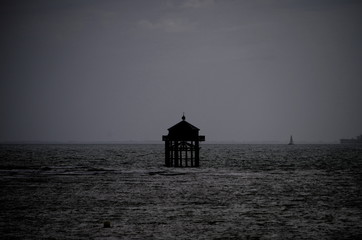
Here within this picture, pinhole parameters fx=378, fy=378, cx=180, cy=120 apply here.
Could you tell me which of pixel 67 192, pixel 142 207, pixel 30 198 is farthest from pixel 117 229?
pixel 67 192

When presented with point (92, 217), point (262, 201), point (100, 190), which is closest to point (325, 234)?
point (262, 201)

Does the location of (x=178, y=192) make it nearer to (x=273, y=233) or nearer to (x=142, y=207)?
(x=142, y=207)

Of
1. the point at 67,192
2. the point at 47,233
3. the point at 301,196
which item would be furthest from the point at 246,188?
the point at 47,233

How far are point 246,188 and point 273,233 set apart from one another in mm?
12215

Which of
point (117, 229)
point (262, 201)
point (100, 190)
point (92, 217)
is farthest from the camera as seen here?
point (100, 190)

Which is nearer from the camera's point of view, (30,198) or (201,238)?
(201,238)

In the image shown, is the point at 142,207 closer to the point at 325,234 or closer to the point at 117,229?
the point at 117,229

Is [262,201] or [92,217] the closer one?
[92,217]

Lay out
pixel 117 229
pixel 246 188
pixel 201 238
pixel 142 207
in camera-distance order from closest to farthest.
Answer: pixel 201 238 < pixel 117 229 < pixel 142 207 < pixel 246 188

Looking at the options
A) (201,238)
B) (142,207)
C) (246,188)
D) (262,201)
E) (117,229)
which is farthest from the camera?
(246,188)

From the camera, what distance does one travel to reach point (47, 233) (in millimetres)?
11203

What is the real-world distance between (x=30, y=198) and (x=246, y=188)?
12.5 meters

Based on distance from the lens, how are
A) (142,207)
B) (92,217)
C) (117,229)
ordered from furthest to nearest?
(142,207)
(92,217)
(117,229)

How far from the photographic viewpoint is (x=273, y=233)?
1135 cm
